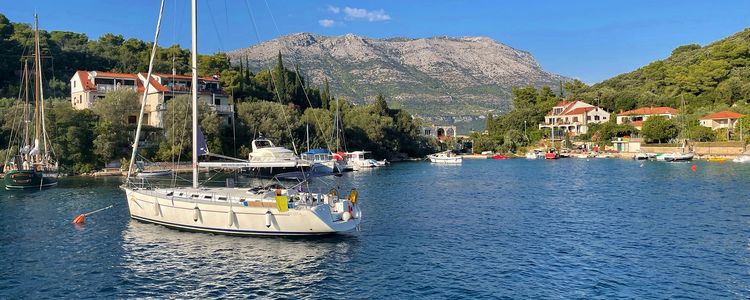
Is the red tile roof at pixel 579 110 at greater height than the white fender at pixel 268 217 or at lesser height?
greater

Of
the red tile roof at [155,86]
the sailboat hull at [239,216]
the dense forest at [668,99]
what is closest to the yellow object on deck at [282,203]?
the sailboat hull at [239,216]

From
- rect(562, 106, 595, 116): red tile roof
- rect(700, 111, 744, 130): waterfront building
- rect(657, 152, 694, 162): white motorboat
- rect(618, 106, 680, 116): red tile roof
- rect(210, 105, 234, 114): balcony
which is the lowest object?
rect(657, 152, 694, 162): white motorboat

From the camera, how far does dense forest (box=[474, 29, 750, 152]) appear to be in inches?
5030

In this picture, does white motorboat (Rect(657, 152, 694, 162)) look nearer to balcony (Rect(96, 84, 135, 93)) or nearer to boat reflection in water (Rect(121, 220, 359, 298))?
boat reflection in water (Rect(121, 220, 359, 298))

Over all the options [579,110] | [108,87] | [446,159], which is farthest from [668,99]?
[108,87]

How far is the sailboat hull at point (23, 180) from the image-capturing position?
57250mm

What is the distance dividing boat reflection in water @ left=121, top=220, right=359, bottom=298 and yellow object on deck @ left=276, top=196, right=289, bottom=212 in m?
1.79

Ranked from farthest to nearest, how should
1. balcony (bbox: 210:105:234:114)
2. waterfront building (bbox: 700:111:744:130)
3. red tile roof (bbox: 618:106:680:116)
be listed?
red tile roof (bbox: 618:106:680:116) → waterfront building (bbox: 700:111:744:130) → balcony (bbox: 210:105:234:114)

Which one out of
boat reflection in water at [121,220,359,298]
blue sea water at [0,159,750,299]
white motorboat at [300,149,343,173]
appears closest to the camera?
boat reflection in water at [121,220,359,298]

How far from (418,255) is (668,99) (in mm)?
147047

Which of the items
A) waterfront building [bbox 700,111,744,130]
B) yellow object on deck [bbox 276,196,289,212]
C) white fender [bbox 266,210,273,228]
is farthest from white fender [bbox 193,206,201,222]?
waterfront building [bbox 700,111,744,130]

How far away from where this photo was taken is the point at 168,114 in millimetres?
86562

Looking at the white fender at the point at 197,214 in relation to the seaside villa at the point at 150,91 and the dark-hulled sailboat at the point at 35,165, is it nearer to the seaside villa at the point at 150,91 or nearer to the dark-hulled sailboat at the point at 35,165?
the dark-hulled sailboat at the point at 35,165

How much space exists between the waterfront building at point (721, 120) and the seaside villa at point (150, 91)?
104260 millimetres
